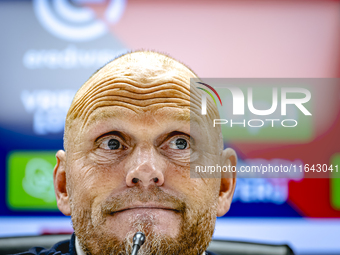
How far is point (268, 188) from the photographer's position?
2.60 m

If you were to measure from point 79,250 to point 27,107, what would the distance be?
1652mm

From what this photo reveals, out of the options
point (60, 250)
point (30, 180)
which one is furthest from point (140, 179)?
point (30, 180)

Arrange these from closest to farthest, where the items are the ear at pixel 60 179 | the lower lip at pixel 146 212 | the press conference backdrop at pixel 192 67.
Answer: the lower lip at pixel 146 212, the ear at pixel 60 179, the press conference backdrop at pixel 192 67

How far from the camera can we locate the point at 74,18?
9.12ft

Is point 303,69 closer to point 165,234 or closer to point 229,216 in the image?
point 229,216

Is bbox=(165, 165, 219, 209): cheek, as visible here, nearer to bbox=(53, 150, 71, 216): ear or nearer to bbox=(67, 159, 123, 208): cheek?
bbox=(67, 159, 123, 208): cheek

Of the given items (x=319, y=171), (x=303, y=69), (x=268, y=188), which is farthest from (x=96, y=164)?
(x=319, y=171)

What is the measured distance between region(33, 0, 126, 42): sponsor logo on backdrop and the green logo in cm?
92

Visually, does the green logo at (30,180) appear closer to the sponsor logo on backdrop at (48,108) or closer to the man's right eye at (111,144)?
the sponsor logo on backdrop at (48,108)

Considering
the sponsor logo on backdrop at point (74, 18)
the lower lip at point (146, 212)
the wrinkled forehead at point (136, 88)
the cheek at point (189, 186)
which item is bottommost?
the lower lip at point (146, 212)

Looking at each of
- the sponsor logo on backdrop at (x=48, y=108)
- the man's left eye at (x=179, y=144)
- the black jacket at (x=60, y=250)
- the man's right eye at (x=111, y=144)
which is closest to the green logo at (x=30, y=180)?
the sponsor logo on backdrop at (x=48, y=108)

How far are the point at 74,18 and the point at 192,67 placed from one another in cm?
98

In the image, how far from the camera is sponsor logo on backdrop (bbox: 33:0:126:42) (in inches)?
108

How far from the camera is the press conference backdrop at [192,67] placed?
2.61 metres
